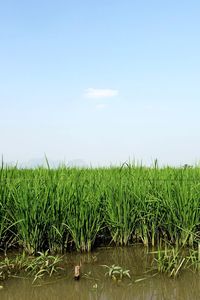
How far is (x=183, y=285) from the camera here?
10.6ft

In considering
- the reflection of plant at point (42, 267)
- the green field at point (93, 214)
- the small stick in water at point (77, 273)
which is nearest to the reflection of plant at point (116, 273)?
the small stick in water at point (77, 273)

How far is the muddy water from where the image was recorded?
3041mm

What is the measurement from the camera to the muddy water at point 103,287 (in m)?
3.04

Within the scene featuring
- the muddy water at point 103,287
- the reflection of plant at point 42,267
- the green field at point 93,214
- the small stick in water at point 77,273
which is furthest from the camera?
the green field at point 93,214

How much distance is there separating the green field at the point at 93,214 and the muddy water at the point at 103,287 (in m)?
0.55

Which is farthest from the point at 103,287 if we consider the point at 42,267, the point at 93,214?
the point at 93,214

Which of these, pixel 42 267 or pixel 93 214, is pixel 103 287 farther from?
pixel 93 214

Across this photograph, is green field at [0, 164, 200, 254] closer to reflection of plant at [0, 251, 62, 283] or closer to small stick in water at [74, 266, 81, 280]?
reflection of plant at [0, 251, 62, 283]

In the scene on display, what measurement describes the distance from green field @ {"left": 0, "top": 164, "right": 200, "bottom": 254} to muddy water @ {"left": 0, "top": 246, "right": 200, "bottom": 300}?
0.55m

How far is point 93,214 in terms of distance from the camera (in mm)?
4301

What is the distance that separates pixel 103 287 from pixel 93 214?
1.20 metres

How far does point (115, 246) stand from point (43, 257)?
A: 3.65ft

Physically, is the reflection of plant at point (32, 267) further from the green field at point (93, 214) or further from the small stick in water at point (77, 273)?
the green field at point (93, 214)

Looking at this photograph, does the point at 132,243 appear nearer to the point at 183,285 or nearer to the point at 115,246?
the point at 115,246
